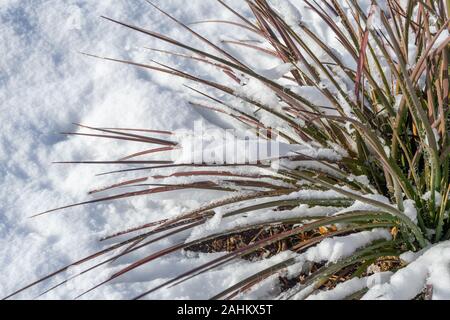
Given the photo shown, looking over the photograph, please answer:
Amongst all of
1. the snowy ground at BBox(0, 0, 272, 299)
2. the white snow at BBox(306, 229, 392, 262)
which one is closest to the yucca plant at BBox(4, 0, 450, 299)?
the white snow at BBox(306, 229, 392, 262)

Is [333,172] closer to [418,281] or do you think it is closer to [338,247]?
[338,247]

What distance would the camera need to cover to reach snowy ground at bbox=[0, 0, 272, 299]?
1.27 m

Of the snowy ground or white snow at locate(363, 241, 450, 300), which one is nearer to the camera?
white snow at locate(363, 241, 450, 300)

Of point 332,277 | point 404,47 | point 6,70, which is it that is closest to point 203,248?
point 332,277

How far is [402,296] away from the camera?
911 millimetres

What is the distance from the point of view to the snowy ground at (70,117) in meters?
1.27

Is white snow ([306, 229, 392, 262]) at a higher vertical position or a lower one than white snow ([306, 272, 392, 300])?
higher

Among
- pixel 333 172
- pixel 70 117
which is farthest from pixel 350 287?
pixel 70 117

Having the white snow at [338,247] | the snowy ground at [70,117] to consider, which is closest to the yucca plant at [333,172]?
the white snow at [338,247]

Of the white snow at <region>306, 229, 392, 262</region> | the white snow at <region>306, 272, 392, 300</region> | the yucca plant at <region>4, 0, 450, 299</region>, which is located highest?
the yucca plant at <region>4, 0, 450, 299</region>

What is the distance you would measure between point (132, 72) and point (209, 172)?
2.22ft

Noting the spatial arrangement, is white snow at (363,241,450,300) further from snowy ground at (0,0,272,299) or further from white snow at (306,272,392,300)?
snowy ground at (0,0,272,299)

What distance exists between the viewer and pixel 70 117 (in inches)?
63.2

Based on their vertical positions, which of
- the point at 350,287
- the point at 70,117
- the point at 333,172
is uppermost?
the point at 70,117
